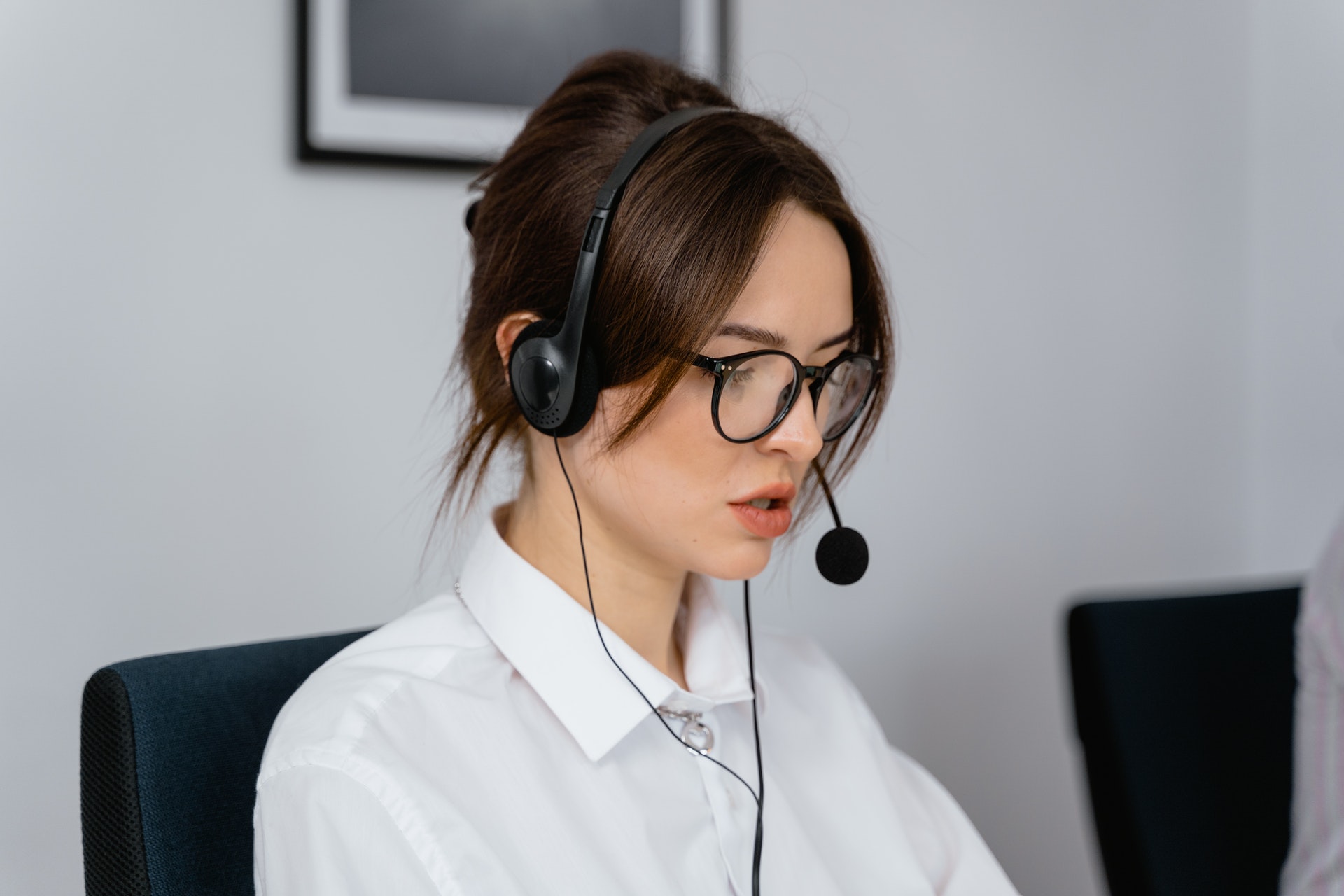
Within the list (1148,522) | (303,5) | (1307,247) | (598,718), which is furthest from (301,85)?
(1307,247)

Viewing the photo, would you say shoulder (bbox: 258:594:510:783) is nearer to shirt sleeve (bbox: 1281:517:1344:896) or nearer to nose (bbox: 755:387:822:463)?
nose (bbox: 755:387:822:463)

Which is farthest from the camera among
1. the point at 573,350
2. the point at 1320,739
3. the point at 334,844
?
the point at 1320,739

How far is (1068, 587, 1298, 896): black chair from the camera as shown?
1179mm

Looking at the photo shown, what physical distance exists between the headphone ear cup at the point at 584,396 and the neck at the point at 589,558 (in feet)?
0.27

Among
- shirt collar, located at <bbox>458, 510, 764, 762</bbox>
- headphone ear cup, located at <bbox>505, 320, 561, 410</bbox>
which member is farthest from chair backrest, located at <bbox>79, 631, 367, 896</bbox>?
headphone ear cup, located at <bbox>505, 320, 561, 410</bbox>

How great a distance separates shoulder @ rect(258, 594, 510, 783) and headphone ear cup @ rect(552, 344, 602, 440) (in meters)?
0.20

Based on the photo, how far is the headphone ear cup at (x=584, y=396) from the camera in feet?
2.78

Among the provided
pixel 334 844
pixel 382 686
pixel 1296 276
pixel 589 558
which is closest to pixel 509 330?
pixel 589 558

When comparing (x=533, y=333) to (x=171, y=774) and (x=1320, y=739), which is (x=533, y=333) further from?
(x=1320, y=739)

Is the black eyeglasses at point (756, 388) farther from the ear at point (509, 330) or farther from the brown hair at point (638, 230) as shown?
the ear at point (509, 330)

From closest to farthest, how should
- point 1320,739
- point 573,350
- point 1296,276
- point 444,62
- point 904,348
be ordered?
1. point 573,350
2. point 1320,739
3. point 444,62
4. point 904,348
5. point 1296,276

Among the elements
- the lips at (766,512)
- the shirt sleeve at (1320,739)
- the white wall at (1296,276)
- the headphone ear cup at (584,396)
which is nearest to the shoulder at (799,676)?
the lips at (766,512)

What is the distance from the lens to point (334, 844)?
0.73 metres

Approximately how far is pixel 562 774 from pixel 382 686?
0.15 m
